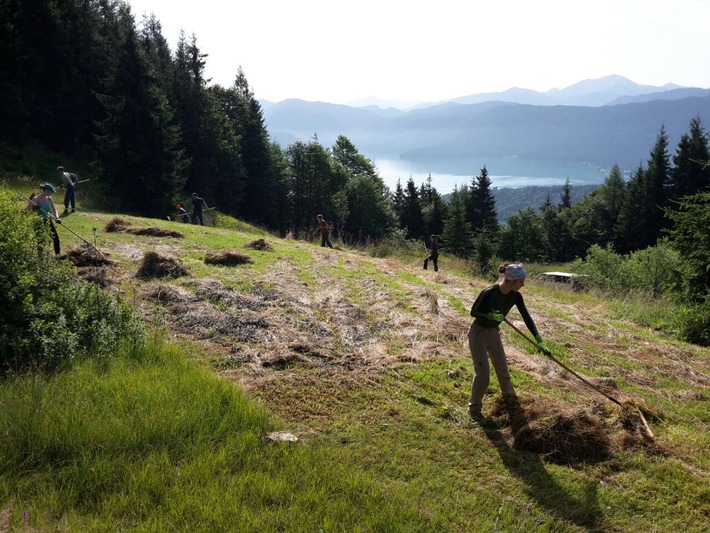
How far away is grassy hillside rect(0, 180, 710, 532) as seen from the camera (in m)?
4.46

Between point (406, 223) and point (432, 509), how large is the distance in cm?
7652

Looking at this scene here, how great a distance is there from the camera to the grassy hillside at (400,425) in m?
4.46

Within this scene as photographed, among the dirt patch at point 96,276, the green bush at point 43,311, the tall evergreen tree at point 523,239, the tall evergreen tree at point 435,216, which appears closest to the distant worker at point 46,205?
the dirt patch at point 96,276

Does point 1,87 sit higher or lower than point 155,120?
higher

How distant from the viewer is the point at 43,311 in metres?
6.81

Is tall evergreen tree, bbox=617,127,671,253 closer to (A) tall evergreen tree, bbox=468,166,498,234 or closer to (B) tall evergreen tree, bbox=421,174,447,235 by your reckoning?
(A) tall evergreen tree, bbox=468,166,498,234

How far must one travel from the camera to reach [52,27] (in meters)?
40.3

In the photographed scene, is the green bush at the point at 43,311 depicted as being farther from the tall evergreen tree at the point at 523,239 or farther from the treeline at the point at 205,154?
the tall evergreen tree at the point at 523,239

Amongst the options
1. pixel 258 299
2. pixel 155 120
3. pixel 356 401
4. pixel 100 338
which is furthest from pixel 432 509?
pixel 155 120

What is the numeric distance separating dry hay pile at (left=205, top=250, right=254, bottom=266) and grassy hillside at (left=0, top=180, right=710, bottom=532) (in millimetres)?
2175

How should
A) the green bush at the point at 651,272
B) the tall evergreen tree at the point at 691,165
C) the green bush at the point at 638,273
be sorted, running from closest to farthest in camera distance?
1. the green bush at the point at 638,273
2. the green bush at the point at 651,272
3. the tall evergreen tree at the point at 691,165

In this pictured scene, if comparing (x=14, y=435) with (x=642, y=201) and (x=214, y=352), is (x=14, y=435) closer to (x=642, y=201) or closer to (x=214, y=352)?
(x=214, y=352)

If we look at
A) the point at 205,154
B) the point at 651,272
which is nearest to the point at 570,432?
the point at 651,272

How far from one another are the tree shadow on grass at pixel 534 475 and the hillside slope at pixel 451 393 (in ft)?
0.06
